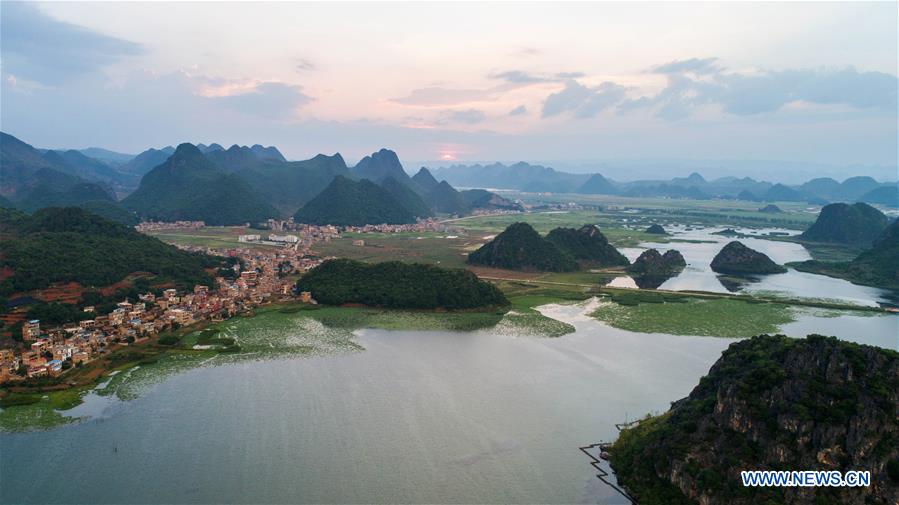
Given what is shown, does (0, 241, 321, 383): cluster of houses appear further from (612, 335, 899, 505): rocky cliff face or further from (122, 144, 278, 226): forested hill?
(122, 144, 278, 226): forested hill

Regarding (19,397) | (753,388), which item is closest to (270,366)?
(19,397)

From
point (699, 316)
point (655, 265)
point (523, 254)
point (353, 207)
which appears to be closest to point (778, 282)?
point (655, 265)

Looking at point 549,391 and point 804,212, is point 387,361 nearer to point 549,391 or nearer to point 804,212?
point 549,391

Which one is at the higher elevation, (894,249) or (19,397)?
(894,249)

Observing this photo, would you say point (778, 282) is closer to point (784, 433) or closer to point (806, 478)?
point (784, 433)

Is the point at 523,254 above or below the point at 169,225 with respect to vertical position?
below

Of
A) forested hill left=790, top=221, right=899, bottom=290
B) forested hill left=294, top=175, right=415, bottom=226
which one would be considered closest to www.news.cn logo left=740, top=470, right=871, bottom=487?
forested hill left=790, top=221, right=899, bottom=290
